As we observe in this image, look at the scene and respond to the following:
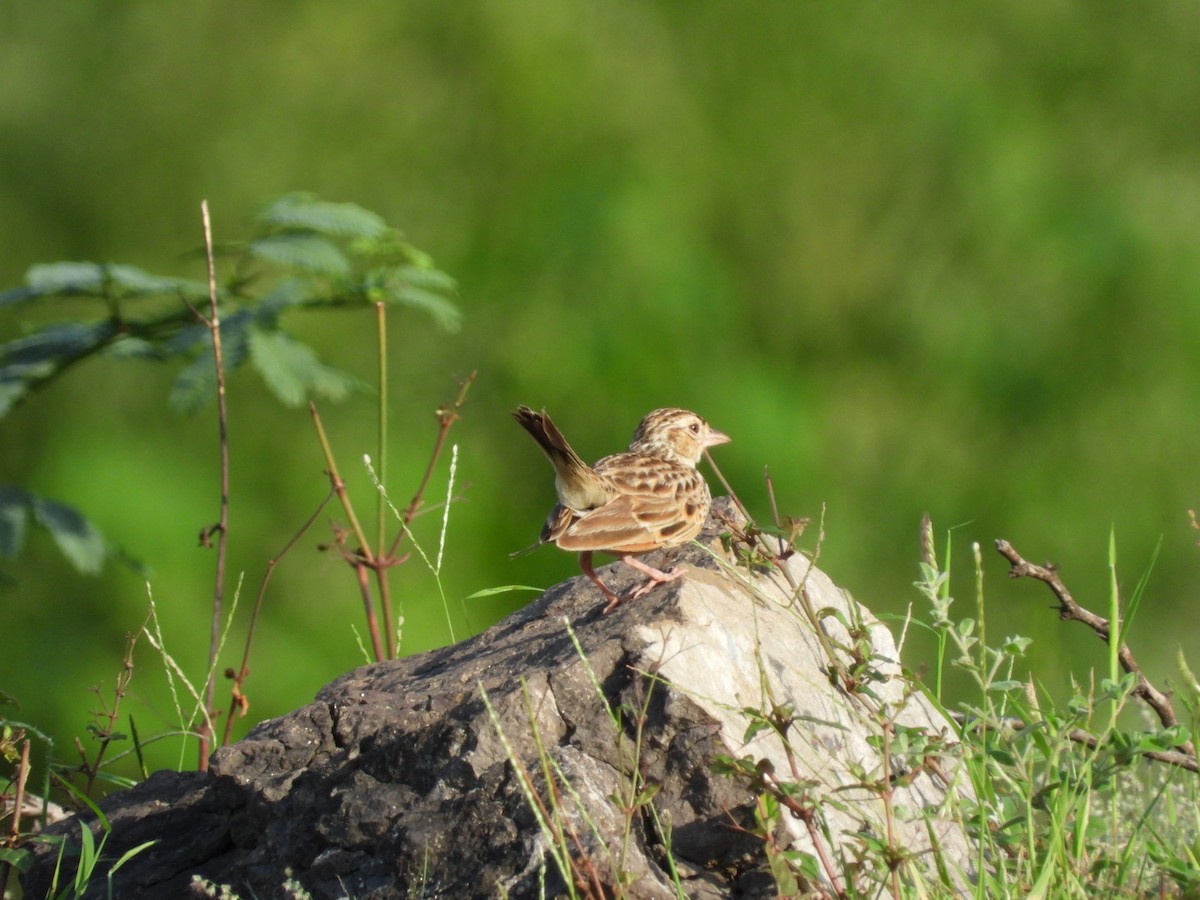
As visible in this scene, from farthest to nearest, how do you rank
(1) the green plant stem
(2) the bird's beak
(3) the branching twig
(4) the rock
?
(2) the bird's beak, (1) the green plant stem, (3) the branching twig, (4) the rock

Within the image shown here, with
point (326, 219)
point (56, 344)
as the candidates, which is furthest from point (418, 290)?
point (56, 344)

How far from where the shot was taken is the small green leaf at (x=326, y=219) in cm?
402

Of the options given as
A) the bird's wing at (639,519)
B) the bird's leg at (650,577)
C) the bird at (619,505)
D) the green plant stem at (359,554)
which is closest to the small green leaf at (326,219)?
the green plant stem at (359,554)

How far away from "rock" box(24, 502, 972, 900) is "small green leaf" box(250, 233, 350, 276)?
1257 millimetres

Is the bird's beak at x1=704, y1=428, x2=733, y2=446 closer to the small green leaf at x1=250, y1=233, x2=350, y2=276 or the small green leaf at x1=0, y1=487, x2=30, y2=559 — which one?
the small green leaf at x1=250, y1=233, x2=350, y2=276

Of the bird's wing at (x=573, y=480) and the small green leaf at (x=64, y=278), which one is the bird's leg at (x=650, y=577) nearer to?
the bird's wing at (x=573, y=480)

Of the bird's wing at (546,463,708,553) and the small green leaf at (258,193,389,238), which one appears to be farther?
the small green leaf at (258,193,389,238)

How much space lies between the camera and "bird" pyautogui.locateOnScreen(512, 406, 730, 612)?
351 centimetres

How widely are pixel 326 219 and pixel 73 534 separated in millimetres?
1112

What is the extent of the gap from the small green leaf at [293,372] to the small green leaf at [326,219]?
361mm

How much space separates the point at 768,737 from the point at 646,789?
52 cm

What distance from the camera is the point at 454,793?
266 centimetres

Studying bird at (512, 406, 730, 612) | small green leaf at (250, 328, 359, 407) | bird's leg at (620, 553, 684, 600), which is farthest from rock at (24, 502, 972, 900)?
small green leaf at (250, 328, 359, 407)

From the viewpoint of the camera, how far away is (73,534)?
374 cm
